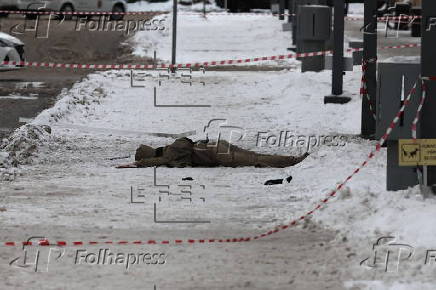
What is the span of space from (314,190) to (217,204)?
1.10 metres

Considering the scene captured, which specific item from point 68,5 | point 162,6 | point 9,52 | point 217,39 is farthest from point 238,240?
point 162,6

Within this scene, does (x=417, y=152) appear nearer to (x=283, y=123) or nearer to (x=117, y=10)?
(x=283, y=123)

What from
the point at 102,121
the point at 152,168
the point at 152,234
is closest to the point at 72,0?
the point at 102,121

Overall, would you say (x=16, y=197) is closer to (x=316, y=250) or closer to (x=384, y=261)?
(x=316, y=250)

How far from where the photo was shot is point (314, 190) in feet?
39.0

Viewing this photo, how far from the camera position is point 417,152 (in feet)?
33.3

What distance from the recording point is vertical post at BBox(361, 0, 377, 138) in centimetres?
1587

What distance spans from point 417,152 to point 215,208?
7.28ft

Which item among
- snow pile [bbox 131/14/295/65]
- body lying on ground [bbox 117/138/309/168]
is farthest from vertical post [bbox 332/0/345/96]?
snow pile [bbox 131/14/295/65]

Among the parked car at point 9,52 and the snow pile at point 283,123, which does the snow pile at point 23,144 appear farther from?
the parked car at point 9,52

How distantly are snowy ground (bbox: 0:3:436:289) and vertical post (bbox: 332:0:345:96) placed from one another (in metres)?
0.57

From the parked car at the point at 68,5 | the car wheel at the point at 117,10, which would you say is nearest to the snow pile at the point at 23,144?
the parked car at the point at 68,5

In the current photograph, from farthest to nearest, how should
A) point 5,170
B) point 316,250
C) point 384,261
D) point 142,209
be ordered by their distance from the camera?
point 5,170, point 142,209, point 316,250, point 384,261

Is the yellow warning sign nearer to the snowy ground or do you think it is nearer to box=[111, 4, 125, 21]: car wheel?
the snowy ground
